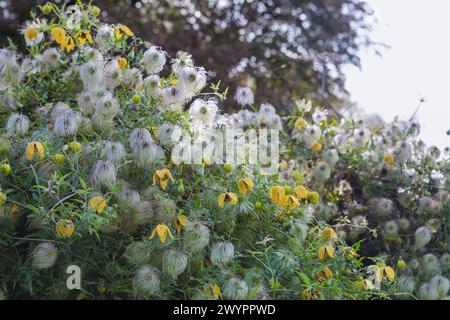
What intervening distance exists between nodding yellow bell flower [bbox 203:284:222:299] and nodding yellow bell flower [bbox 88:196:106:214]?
0.45 metres

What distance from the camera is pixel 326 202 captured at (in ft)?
12.3

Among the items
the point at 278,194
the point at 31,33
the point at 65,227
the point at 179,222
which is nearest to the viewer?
the point at 65,227

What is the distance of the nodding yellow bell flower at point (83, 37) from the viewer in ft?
9.18

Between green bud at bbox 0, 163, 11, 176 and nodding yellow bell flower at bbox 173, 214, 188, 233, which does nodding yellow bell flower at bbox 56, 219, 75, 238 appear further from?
nodding yellow bell flower at bbox 173, 214, 188, 233

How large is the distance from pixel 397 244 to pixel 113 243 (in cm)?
182

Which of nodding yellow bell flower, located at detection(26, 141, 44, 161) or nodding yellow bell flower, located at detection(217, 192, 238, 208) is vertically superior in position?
nodding yellow bell flower, located at detection(26, 141, 44, 161)

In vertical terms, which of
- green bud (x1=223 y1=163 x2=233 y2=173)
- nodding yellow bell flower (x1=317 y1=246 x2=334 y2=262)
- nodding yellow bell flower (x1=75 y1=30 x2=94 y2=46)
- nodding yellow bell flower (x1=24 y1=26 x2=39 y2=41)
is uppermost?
nodding yellow bell flower (x1=24 y1=26 x2=39 y2=41)

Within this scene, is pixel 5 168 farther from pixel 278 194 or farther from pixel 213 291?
pixel 278 194

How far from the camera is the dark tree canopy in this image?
600 centimetres

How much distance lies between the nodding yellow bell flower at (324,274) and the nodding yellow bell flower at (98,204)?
0.86 m

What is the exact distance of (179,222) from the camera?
7.47 feet

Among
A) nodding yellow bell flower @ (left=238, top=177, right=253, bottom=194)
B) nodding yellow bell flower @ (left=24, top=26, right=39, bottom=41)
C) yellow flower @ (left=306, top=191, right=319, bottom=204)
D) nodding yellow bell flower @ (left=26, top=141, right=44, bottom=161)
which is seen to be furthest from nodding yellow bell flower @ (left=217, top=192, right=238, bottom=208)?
nodding yellow bell flower @ (left=24, top=26, right=39, bottom=41)

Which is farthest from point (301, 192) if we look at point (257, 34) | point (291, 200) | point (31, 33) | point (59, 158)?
point (257, 34)

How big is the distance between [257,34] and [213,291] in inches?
199
